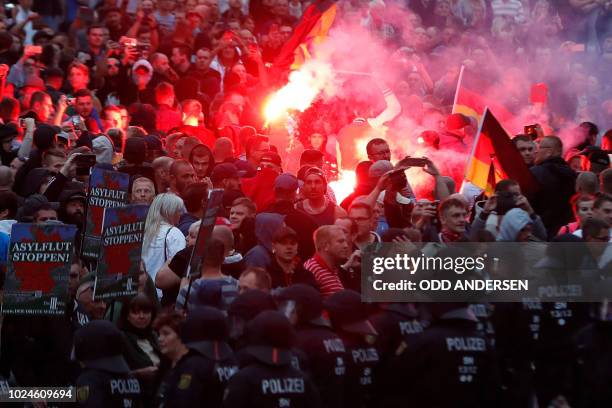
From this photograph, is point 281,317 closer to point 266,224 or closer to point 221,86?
point 266,224

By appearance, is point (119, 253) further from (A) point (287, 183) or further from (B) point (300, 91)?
(B) point (300, 91)

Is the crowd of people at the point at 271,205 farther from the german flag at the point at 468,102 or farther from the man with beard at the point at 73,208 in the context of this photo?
the german flag at the point at 468,102

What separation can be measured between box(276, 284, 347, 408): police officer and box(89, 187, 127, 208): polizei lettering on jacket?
6.88 ft

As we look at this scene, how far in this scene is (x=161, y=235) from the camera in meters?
11.1

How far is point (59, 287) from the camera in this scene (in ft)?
32.2

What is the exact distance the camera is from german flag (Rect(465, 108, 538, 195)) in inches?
498

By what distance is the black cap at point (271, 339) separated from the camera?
26.8ft

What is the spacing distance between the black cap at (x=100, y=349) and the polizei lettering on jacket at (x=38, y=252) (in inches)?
37.8

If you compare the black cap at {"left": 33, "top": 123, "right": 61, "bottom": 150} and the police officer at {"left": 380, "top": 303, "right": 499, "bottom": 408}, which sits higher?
the black cap at {"left": 33, "top": 123, "right": 61, "bottom": 150}

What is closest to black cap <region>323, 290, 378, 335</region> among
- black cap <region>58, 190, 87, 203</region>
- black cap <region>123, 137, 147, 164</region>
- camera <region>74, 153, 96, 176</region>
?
black cap <region>58, 190, 87, 203</region>

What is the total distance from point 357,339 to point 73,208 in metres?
3.37

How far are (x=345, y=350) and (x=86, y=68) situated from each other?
8387 mm

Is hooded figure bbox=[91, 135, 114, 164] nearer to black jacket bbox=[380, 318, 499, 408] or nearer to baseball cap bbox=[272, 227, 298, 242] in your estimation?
baseball cap bbox=[272, 227, 298, 242]

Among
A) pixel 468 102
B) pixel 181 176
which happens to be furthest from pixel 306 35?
pixel 181 176
